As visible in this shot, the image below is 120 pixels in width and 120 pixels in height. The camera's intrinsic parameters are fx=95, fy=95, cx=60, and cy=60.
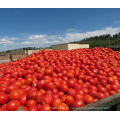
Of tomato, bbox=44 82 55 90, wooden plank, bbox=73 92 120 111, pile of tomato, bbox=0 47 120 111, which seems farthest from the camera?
tomato, bbox=44 82 55 90

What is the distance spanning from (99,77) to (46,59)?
99.7 inches

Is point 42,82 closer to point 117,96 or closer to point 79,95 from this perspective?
point 79,95

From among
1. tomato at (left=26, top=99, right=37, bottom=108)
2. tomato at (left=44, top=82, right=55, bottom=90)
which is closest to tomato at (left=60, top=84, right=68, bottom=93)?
tomato at (left=44, top=82, right=55, bottom=90)

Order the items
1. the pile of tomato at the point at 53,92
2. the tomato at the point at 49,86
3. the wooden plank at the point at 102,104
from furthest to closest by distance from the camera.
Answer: the tomato at the point at 49,86 < the pile of tomato at the point at 53,92 < the wooden plank at the point at 102,104

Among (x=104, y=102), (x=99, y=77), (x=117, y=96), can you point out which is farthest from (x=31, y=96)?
(x=99, y=77)

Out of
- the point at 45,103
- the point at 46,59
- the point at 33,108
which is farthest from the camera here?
the point at 46,59

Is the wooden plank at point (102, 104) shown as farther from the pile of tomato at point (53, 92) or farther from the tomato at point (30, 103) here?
the tomato at point (30, 103)

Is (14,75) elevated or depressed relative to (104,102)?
elevated

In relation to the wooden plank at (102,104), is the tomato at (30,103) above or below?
below

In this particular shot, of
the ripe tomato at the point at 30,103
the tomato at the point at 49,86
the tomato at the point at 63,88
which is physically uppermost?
the tomato at the point at 49,86

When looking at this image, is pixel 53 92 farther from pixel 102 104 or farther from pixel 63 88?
pixel 102 104

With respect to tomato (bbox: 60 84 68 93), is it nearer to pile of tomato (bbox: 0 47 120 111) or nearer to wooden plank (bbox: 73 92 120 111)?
pile of tomato (bbox: 0 47 120 111)

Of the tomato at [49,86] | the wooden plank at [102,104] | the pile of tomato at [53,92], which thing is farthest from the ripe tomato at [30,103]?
the wooden plank at [102,104]

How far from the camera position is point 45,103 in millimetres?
1822
